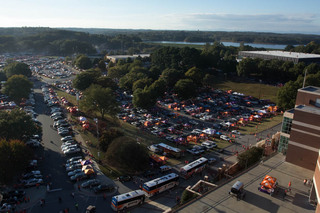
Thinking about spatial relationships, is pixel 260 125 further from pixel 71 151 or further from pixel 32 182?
pixel 32 182

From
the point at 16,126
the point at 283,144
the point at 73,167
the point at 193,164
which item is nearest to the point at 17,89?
the point at 16,126

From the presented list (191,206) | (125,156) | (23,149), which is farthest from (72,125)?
(191,206)

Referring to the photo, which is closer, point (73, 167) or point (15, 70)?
point (73, 167)

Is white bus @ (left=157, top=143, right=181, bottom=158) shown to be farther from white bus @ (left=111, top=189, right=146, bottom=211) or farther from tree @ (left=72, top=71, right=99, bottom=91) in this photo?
tree @ (left=72, top=71, right=99, bottom=91)

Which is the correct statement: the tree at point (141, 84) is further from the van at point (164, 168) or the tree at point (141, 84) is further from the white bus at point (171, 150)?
the van at point (164, 168)

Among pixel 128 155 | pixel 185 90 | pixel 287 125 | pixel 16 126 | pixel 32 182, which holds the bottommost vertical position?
pixel 32 182

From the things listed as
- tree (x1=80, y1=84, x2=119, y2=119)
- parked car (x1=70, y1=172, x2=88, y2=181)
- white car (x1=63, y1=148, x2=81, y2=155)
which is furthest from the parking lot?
tree (x1=80, y1=84, x2=119, y2=119)

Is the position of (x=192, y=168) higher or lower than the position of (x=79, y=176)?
higher

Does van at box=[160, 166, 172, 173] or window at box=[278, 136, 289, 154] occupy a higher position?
window at box=[278, 136, 289, 154]
